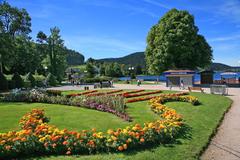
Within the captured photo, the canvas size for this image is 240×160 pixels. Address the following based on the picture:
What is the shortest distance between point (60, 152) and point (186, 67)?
1359 inches

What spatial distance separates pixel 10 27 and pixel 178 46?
31913 millimetres

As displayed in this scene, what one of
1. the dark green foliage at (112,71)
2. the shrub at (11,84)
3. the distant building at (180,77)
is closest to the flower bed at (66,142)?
the distant building at (180,77)

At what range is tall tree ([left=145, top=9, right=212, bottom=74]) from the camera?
37344 millimetres

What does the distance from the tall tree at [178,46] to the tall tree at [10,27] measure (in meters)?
22.9

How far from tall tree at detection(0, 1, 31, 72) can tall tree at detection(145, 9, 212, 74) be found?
22.9 m

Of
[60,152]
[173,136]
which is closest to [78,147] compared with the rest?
[60,152]

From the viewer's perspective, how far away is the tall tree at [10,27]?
3772 centimetres

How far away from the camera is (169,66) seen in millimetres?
38719

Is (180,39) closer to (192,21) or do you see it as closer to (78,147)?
(192,21)

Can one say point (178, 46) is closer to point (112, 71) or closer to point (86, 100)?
point (86, 100)

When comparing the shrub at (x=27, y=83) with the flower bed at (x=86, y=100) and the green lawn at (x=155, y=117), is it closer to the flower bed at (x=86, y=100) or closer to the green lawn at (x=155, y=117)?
the flower bed at (x=86, y=100)

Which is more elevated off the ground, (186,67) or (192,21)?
(192,21)

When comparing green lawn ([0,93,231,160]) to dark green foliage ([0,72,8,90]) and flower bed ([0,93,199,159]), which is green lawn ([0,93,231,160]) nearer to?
flower bed ([0,93,199,159])

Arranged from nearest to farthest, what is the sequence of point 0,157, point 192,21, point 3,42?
point 0,157
point 3,42
point 192,21
